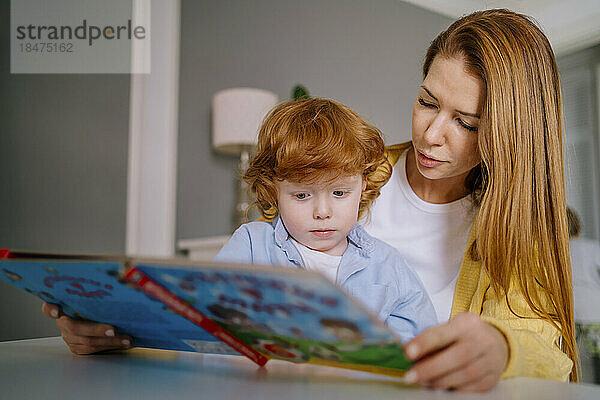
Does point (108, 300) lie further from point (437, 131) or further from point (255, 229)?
point (437, 131)

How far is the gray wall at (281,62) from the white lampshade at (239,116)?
0.29 metres

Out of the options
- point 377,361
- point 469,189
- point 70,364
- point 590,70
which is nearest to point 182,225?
point 469,189

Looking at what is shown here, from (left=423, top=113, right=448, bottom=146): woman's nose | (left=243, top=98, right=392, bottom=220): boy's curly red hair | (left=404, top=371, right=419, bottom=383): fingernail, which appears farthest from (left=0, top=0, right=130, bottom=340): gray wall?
(left=404, top=371, right=419, bottom=383): fingernail

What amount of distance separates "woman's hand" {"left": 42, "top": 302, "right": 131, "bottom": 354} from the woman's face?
72 centimetres

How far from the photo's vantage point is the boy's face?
1.02 meters

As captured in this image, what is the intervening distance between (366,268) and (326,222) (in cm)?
12

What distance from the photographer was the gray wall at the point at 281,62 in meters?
3.28

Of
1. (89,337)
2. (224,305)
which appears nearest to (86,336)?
(89,337)

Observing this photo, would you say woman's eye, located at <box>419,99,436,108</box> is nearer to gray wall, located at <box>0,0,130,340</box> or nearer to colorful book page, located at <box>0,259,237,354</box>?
colorful book page, located at <box>0,259,237,354</box>

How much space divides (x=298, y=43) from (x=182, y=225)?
1422 mm

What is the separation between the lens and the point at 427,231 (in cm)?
134

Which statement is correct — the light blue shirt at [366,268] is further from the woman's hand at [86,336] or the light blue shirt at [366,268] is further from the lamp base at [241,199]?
the lamp base at [241,199]

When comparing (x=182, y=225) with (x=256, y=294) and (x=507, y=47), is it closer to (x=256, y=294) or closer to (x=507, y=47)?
(x=507, y=47)

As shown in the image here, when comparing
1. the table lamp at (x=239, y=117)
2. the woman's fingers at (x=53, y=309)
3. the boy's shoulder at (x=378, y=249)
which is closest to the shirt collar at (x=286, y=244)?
the boy's shoulder at (x=378, y=249)
